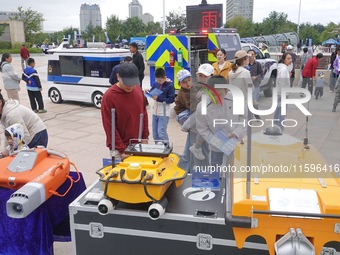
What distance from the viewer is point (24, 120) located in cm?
365

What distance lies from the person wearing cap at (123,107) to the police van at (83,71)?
6.05 m

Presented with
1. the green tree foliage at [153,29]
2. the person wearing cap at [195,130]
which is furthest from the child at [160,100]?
the green tree foliage at [153,29]

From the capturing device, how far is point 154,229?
224cm

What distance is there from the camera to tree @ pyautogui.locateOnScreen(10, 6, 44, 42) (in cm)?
5041

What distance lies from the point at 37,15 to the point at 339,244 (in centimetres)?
5707

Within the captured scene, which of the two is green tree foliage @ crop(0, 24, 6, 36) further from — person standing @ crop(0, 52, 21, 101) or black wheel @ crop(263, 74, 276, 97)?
black wheel @ crop(263, 74, 276, 97)

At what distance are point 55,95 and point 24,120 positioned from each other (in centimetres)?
728

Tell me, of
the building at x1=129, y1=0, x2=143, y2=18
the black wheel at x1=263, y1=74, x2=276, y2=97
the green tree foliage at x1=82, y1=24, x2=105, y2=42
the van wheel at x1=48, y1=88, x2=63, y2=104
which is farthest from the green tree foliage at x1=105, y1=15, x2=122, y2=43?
the black wheel at x1=263, y1=74, x2=276, y2=97

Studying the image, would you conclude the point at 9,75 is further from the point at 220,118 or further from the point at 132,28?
the point at 132,28

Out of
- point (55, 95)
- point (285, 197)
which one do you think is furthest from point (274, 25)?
point (285, 197)

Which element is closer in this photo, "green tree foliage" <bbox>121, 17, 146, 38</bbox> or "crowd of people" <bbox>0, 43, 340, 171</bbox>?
"crowd of people" <bbox>0, 43, 340, 171</bbox>

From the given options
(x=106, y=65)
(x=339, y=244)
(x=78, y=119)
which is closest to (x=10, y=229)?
(x=339, y=244)

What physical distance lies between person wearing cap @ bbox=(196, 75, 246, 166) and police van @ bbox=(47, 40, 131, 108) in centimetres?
709

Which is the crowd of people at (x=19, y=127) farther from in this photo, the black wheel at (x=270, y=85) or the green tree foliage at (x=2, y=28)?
the green tree foliage at (x=2, y=28)
